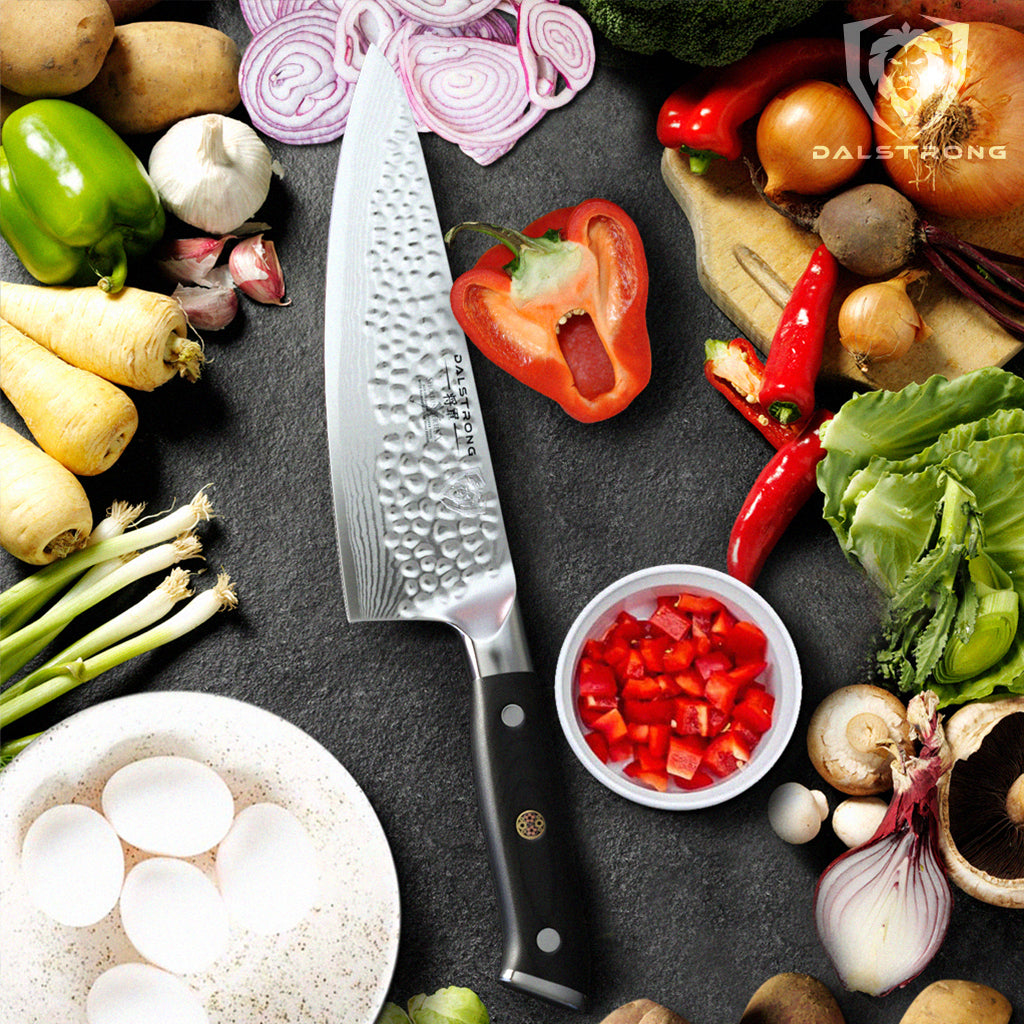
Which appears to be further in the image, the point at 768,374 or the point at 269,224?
the point at 269,224

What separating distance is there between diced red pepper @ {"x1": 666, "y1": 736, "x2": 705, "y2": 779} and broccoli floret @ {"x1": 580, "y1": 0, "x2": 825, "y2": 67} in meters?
0.90

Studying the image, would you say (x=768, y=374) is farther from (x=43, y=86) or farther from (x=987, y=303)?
(x=43, y=86)

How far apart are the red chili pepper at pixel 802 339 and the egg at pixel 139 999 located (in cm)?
108

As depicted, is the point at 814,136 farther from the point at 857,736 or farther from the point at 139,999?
the point at 139,999

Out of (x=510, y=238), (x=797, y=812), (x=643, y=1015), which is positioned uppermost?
(x=510, y=238)

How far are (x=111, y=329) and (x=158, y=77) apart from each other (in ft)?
1.17

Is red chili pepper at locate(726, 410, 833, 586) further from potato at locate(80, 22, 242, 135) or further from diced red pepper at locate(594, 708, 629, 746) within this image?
potato at locate(80, 22, 242, 135)

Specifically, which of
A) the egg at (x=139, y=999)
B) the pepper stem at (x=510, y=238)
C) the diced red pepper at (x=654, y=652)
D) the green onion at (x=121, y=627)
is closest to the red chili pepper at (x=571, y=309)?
the pepper stem at (x=510, y=238)

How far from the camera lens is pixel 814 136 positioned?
1.19 meters

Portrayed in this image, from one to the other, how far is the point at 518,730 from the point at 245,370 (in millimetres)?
643

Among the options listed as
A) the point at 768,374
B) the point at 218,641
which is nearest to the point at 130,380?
the point at 218,641

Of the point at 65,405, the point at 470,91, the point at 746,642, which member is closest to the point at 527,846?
the point at 746,642

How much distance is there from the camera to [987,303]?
1207 mm

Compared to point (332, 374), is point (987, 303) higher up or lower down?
lower down
